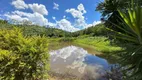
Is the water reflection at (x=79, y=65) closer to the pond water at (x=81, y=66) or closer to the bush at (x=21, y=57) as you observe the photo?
the pond water at (x=81, y=66)

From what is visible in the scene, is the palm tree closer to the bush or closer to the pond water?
the bush

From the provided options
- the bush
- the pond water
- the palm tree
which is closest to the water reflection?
the pond water

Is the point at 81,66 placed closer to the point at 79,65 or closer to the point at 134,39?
the point at 79,65

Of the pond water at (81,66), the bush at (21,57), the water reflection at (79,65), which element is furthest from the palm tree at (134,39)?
the water reflection at (79,65)

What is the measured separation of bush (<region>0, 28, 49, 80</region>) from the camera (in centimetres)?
779

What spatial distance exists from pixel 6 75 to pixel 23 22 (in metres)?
56.6

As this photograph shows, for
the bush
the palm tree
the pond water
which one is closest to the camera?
the palm tree

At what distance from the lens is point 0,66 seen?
7723mm

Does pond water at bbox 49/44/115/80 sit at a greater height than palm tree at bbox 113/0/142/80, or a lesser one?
lesser

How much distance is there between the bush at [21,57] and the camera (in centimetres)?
779

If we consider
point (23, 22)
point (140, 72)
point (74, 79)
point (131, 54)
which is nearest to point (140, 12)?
point (131, 54)

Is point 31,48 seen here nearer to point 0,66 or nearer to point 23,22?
point 0,66

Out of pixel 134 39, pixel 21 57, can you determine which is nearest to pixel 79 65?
pixel 21 57

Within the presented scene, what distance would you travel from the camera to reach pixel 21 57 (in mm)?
8156
